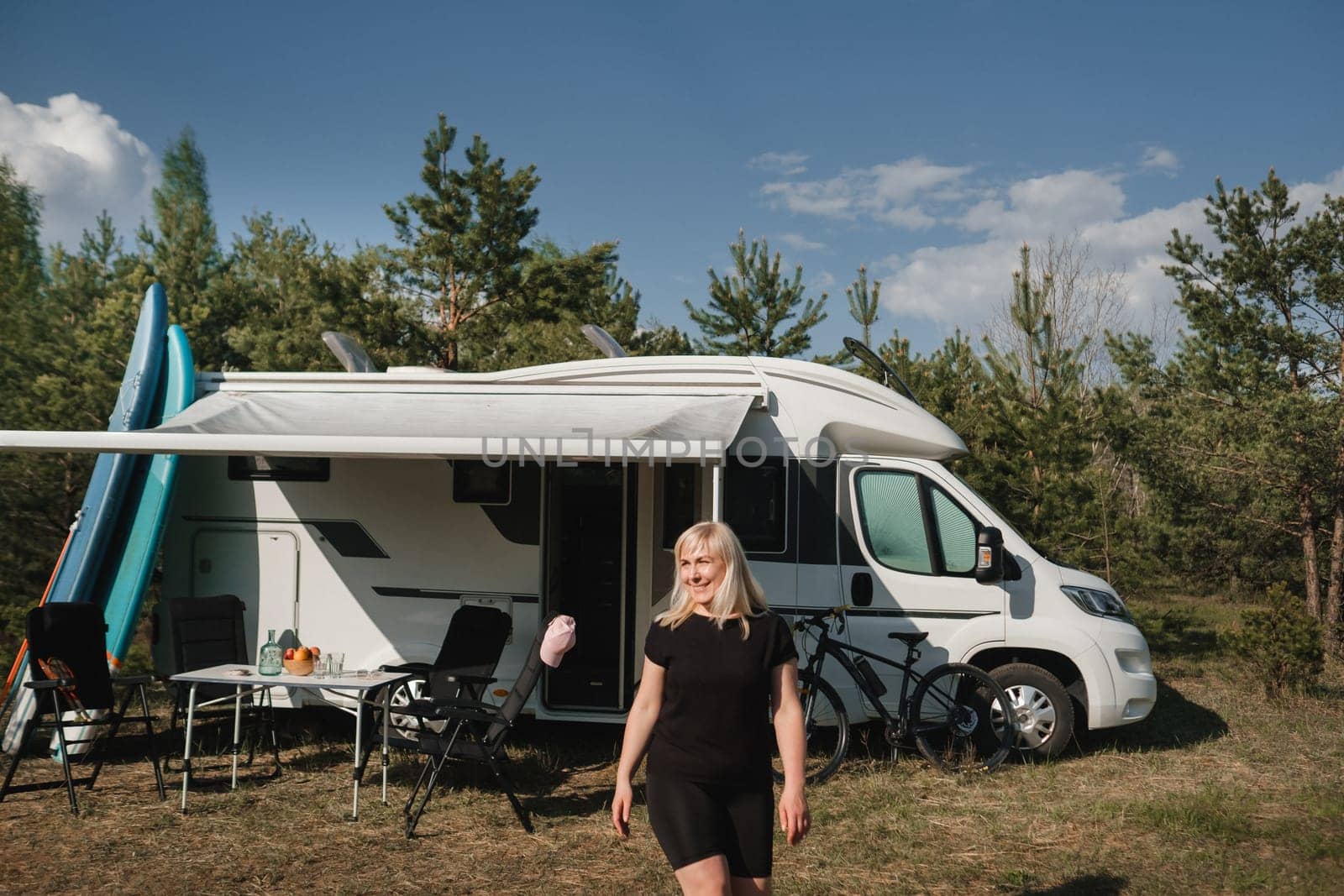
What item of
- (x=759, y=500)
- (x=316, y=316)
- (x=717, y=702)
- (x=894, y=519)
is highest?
(x=316, y=316)

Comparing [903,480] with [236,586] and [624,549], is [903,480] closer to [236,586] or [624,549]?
[624,549]

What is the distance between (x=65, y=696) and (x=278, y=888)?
212 cm

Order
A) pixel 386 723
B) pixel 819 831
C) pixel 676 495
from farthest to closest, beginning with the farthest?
pixel 676 495 < pixel 386 723 < pixel 819 831

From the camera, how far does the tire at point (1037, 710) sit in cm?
607

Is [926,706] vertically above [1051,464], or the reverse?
[1051,464]

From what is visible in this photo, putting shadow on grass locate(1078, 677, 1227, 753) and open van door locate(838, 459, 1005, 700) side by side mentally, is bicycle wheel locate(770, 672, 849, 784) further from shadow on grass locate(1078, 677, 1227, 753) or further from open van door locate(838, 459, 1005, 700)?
shadow on grass locate(1078, 677, 1227, 753)

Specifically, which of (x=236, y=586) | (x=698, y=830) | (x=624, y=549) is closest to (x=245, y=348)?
(x=236, y=586)

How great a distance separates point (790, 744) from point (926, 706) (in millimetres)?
3689

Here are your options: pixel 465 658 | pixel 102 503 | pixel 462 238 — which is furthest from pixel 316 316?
pixel 465 658

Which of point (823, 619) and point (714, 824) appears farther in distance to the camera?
point (823, 619)

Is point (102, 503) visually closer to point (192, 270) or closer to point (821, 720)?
point (821, 720)

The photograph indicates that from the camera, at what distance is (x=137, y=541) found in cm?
643

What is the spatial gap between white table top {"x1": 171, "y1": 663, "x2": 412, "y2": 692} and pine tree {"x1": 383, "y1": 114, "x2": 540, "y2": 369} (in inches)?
405

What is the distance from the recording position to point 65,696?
5520mm
